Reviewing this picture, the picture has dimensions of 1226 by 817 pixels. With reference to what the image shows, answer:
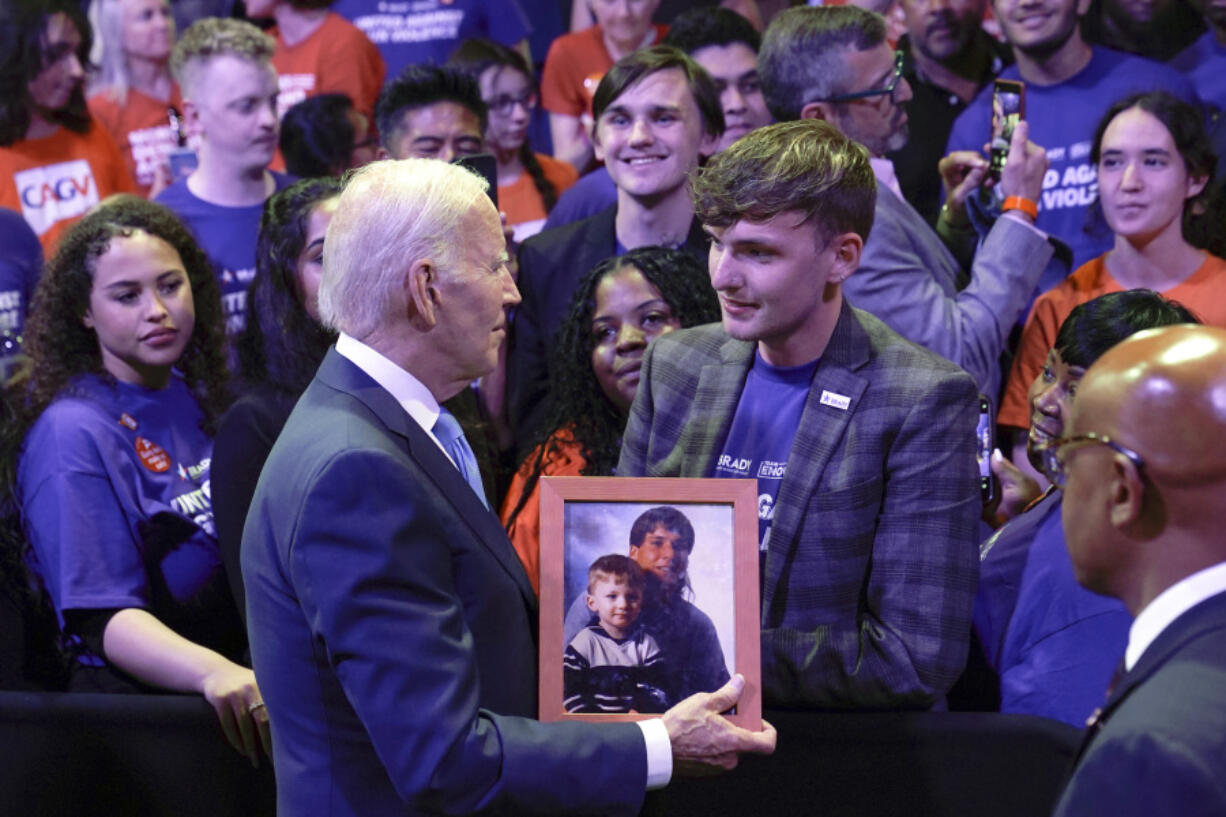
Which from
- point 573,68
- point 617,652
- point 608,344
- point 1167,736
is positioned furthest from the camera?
point 573,68

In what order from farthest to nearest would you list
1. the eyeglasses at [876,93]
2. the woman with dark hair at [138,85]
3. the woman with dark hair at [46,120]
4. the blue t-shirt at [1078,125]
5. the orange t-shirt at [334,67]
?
the woman with dark hair at [138,85], the orange t-shirt at [334,67], the woman with dark hair at [46,120], the blue t-shirt at [1078,125], the eyeglasses at [876,93]

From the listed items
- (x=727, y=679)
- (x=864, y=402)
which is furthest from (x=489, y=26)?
(x=727, y=679)

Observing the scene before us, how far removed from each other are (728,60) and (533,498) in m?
2.28

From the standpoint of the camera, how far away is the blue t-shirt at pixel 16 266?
4.60 metres

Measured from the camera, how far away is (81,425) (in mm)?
3250

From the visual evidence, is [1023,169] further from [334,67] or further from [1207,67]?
[334,67]

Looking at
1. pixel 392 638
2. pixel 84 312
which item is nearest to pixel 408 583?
pixel 392 638

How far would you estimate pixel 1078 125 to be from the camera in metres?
4.48

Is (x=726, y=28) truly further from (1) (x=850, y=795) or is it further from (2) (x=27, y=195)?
(1) (x=850, y=795)

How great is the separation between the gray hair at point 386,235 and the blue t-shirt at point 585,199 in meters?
2.47

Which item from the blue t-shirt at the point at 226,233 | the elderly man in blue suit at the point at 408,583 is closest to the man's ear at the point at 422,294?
the elderly man in blue suit at the point at 408,583

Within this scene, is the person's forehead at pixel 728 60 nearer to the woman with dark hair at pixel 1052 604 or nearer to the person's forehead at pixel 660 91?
the person's forehead at pixel 660 91

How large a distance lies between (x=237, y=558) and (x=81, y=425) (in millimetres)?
560

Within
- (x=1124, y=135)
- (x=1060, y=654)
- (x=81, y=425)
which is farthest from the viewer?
(x=1124, y=135)
